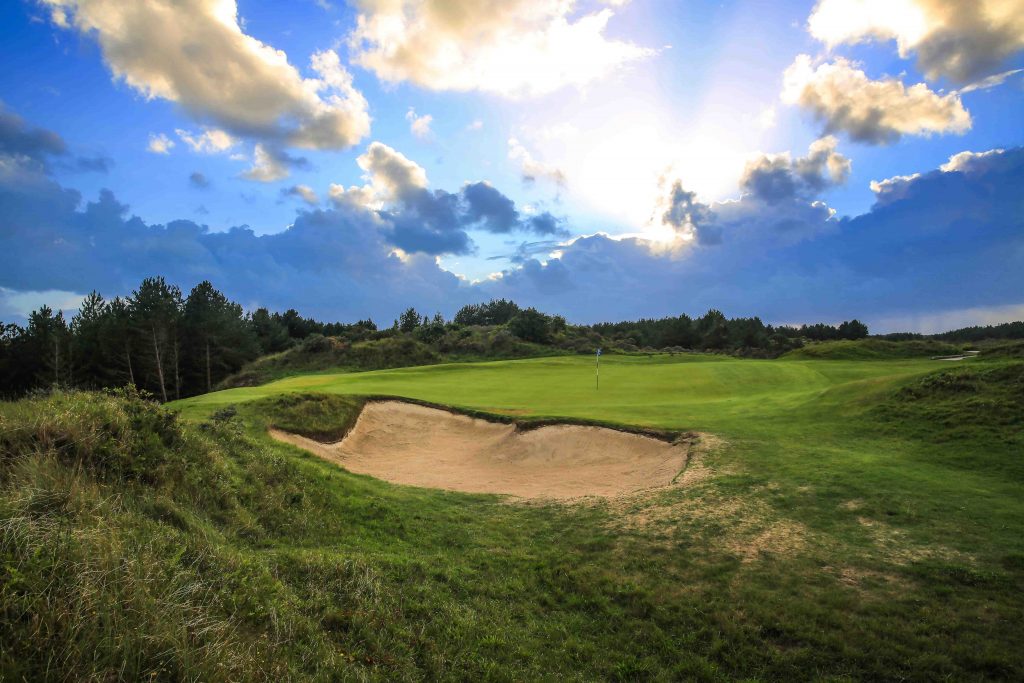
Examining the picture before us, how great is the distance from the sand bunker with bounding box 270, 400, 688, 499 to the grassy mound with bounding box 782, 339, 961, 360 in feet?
149

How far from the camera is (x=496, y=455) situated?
61.2 feet

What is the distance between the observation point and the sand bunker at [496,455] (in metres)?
14.6

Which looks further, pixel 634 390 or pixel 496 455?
pixel 634 390

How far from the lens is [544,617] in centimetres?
666

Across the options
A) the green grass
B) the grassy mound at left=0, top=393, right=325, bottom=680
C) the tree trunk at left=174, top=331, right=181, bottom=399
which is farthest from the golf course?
the tree trunk at left=174, top=331, right=181, bottom=399

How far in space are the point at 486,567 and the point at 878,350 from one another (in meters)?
58.2

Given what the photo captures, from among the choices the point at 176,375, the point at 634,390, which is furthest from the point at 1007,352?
the point at 176,375

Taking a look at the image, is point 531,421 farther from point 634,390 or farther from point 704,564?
point 704,564

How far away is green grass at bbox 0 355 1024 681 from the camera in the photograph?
3902 millimetres

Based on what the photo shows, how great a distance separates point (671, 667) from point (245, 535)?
624 cm

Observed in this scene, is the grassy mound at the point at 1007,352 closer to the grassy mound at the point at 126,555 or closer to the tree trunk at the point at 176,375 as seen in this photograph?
the grassy mound at the point at 126,555

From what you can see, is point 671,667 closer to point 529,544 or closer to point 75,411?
point 529,544

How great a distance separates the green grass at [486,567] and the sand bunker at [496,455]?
2.33 m

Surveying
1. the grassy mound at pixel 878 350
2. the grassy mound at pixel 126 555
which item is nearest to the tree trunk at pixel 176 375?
the grassy mound at pixel 126 555
